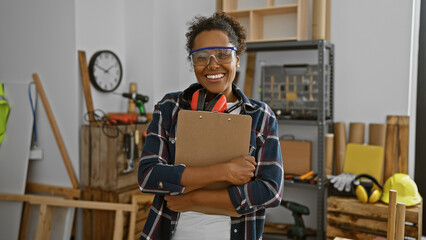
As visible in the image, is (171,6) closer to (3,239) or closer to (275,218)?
(275,218)

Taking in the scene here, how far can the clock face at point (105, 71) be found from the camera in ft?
9.62

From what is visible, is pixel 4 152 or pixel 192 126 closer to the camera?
pixel 192 126

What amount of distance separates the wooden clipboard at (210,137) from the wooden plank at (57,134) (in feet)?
6.88

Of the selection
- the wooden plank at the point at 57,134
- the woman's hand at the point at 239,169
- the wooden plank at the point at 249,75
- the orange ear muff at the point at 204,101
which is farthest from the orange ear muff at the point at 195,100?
the wooden plank at the point at 249,75

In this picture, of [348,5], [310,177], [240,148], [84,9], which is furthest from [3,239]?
[348,5]

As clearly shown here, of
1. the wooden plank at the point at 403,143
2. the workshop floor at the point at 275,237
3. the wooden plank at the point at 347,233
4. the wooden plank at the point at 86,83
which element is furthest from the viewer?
the workshop floor at the point at 275,237

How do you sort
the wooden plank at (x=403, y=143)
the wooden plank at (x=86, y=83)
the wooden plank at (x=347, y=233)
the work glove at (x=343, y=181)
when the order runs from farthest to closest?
the wooden plank at (x=86, y=83)
the wooden plank at (x=403, y=143)
the work glove at (x=343, y=181)
the wooden plank at (x=347, y=233)

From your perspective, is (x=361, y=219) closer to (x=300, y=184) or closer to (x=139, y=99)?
(x=300, y=184)

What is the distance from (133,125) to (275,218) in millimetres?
1498

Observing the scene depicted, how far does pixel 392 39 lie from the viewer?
283 centimetres

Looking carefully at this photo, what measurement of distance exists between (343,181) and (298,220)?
0.51 metres

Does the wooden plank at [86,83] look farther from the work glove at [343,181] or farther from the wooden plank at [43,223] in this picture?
the work glove at [343,181]

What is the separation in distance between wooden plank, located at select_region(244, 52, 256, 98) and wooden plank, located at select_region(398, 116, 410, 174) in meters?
1.22

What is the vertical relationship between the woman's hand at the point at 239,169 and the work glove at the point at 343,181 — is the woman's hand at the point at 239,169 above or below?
above
